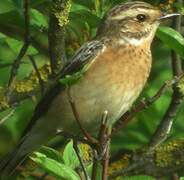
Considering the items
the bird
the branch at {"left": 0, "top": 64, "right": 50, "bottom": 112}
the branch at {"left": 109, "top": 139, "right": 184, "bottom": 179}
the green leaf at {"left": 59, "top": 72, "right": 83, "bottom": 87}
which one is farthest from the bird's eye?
the green leaf at {"left": 59, "top": 72, "right": 83, "bottom": 87}

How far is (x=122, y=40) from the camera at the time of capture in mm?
4250

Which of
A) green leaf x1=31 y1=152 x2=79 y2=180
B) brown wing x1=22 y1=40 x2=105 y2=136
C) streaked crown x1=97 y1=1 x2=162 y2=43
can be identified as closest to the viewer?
green leaf x1=31 y1=152 x2=79 y2=180

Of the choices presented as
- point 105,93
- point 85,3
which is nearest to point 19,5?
point 85,3

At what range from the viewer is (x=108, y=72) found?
392cm

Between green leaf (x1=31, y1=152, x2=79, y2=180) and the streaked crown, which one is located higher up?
the streaked crown

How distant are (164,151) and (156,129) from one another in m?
0.30

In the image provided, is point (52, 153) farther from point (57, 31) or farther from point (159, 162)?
point (159, 162)

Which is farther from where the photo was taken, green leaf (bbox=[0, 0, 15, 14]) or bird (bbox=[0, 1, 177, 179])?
green leaf (bbox=[0, 0, 15, 14])

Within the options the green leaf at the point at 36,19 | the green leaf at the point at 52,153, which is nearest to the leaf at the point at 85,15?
the green leaf at the point at 36,19

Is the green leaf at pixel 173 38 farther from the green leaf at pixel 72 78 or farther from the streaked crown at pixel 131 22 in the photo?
the green leaf at pixel 72 78

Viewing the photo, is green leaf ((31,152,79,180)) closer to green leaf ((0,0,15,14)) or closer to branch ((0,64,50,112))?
branch ((0,64,50,112))

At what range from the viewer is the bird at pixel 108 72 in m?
3.91

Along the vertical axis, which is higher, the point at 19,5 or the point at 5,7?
the point at 19,5

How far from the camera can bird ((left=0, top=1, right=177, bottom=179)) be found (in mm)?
3908
